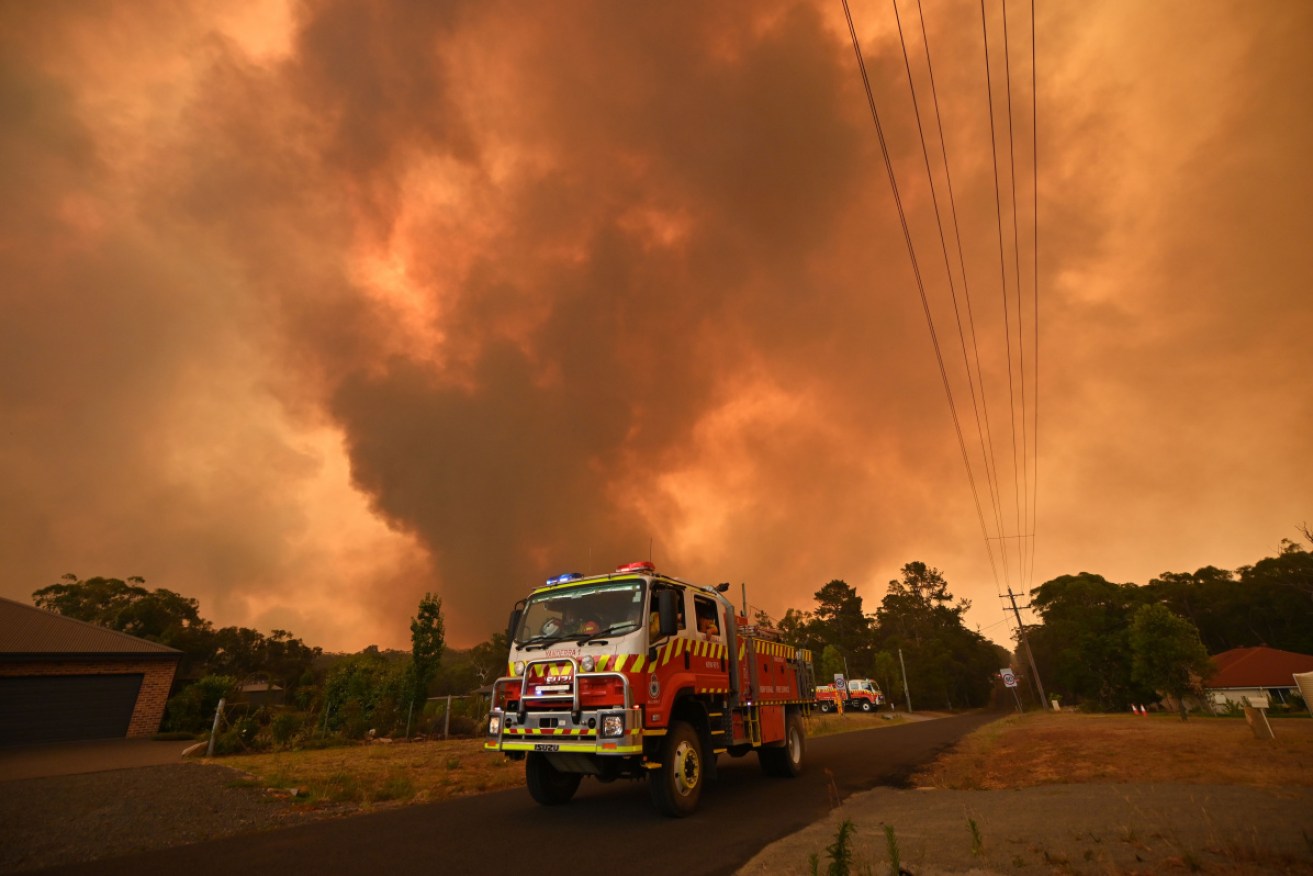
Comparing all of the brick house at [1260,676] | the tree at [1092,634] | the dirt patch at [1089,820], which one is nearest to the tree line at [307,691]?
the dirt patch at [1089,820]

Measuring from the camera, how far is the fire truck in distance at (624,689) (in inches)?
284

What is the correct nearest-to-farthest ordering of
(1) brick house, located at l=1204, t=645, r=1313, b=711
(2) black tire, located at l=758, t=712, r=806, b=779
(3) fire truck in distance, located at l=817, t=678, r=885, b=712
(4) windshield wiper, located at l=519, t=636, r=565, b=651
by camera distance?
(4) windshield wiper, located at l=519, t=636, r=565, b=651, (2) black tire, located at l=758, t=712, r=806, b=779, (1) brick house, located at l=1204, t=645, r=1313, b=711, (3) fire truck in distance, located at l=817, t=678, r=885, b=712

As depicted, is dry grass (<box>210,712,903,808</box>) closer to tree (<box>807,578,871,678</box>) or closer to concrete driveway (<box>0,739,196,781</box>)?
concrete driveway (<box>0,739,196,781</box>)

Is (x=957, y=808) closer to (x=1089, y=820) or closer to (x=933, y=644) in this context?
(x=1089, y=820)

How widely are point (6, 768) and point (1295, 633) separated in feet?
316

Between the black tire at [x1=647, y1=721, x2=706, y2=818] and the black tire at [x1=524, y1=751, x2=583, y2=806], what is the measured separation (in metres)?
1.74

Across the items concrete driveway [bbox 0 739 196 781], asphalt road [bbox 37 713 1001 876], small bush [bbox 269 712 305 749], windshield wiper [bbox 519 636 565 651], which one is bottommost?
asphalt road [bbox 37 713 1001 876]

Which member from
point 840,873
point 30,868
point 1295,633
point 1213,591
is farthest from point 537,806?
point 1213,591

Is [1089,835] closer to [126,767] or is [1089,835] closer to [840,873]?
[840,873]

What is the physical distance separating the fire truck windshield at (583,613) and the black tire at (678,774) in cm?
164

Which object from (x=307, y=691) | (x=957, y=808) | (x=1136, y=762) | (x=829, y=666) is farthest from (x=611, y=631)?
(x=829, y=666)

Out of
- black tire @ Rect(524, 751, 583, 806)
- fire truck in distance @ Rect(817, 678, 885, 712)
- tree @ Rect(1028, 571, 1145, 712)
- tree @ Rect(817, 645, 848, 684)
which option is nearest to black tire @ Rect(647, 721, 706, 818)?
black tire @ Rect(524, 751, 583, 806)

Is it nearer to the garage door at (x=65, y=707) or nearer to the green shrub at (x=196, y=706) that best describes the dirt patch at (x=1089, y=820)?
the green shrub at (x=196, y=706)

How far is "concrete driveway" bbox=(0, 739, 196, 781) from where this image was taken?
12.7 m
